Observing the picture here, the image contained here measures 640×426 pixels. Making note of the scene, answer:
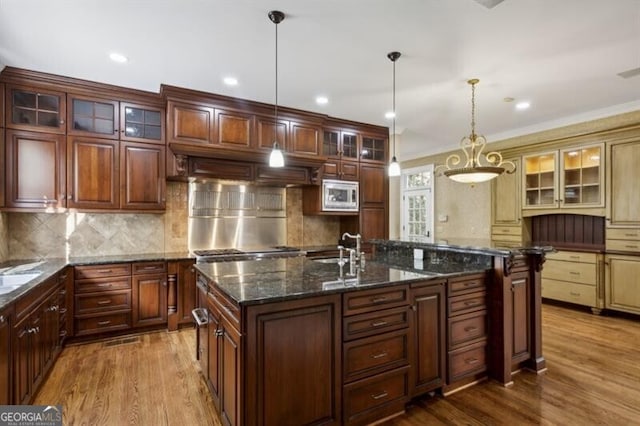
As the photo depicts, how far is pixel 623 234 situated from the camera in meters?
4.27

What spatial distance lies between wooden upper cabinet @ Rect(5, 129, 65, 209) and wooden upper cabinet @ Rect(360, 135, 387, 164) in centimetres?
380

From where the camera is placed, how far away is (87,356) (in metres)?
3.08

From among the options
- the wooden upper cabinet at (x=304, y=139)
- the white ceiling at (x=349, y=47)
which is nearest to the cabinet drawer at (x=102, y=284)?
the white ceiling at (x=349, y=47)

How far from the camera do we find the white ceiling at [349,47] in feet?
7.49

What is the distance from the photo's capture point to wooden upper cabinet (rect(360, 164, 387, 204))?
5070 mm

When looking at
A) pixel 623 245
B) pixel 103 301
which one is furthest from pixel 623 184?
pixel 103 301

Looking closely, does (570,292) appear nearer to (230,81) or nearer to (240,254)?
(240,254)

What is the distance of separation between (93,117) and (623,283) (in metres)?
6.75

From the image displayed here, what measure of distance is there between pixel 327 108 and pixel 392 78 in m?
1.16

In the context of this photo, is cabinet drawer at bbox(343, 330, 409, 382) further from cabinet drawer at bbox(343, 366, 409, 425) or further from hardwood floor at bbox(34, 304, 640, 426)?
hardwood floor at bbox(34, 304, 640, 426)

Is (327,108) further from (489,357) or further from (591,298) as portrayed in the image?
(591,298)

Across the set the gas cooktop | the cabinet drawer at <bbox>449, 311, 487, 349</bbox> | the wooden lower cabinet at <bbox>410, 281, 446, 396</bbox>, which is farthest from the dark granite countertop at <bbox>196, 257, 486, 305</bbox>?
the gas cooktop

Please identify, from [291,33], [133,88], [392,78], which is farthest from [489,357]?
[133,88]

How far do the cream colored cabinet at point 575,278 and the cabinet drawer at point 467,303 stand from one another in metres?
3.08
